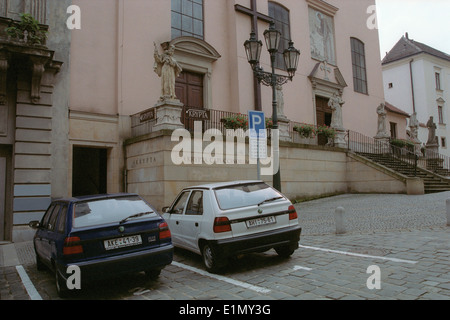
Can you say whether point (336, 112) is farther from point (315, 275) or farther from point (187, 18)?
point (315, 275)

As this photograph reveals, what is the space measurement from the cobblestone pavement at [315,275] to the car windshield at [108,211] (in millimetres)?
1057

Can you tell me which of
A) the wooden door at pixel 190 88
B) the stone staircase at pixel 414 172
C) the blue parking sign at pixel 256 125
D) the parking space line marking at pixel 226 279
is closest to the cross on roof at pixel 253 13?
the wooden door at pixel 190 88

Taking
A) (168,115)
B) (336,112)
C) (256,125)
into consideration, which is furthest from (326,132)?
(256,125)

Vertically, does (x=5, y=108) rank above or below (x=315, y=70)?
below

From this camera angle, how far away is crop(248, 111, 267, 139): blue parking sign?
855cm

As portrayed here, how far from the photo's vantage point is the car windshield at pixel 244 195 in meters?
6.00

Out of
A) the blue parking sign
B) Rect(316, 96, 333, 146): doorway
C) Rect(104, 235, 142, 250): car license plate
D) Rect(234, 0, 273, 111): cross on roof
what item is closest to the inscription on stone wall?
the blue parking sign

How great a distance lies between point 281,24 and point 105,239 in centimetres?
1955

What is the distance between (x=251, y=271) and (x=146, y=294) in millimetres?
1824

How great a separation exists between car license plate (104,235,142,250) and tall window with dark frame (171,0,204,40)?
1362 centimetres

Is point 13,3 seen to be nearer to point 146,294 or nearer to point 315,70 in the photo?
point 146,294
